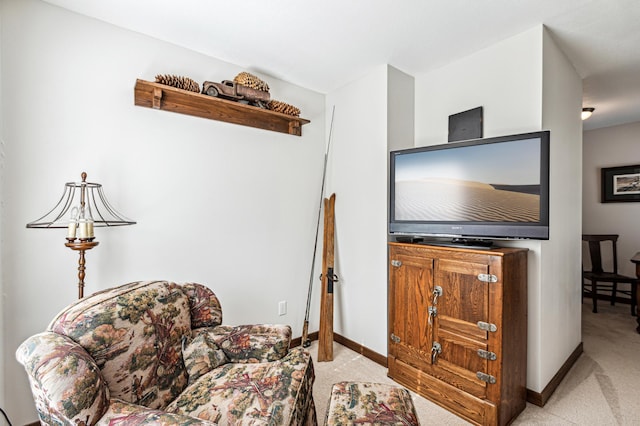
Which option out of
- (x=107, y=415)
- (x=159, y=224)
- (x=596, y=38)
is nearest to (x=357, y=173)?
(x=159, y=224)

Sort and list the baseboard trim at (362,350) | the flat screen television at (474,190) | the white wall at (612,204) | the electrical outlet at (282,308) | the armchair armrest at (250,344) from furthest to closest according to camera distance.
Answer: the white wall at (612,204)
the electrical outlet at (282,308)
the baseboard trim at (362,350)
the flat screen television at (474,190)
the armchair armrest at (250,344)

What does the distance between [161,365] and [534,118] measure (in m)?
2.58

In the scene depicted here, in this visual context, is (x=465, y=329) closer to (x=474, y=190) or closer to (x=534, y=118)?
(x=474, y=190)

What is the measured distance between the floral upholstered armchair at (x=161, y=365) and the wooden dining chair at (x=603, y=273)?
4.22m

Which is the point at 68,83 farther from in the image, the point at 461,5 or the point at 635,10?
the point at 635,10

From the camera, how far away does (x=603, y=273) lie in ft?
13.0

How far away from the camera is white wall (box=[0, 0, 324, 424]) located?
172 centimetres

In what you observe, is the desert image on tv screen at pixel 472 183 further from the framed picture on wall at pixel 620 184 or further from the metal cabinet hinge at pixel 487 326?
the framed picture on wall at pixel 620 184

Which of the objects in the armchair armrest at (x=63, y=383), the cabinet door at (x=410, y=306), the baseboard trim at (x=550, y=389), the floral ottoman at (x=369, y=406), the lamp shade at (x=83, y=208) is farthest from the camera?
the cabinet door at (x=410, y=306)

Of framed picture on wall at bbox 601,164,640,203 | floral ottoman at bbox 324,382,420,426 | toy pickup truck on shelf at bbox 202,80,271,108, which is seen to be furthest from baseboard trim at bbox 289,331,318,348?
framed picture on wall at bbox 601,164,640,203

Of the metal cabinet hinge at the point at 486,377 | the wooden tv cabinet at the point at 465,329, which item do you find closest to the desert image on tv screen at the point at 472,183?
the wooden tv cabinet at the point at 465,329

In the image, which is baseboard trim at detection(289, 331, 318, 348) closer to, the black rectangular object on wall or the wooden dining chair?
the black rectangular object on wall

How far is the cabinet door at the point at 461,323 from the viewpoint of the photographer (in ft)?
6.16

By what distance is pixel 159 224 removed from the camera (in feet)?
7.13
